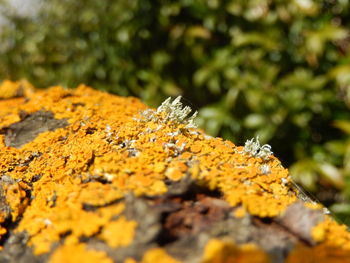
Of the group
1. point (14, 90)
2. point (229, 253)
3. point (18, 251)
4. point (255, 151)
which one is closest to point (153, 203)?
point (229, 253)

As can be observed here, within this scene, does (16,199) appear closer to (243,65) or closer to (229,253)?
(229,253)

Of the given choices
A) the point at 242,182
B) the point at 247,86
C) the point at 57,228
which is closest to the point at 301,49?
the point at 247,86

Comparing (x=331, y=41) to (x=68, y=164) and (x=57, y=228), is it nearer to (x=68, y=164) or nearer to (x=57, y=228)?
(x=68, y=164)

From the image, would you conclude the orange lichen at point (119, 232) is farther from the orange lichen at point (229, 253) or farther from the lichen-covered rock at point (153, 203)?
the orange lichen at point (229, 253)

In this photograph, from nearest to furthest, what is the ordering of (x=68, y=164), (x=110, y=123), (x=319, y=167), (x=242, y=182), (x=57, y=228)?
(x=57, y=228) → (x=242, y=182) → (x=68, y=164) → (x=110, y=123) → (x=319, y=167)

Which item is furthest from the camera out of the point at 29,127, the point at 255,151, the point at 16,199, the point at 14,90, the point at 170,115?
the point at 14,90

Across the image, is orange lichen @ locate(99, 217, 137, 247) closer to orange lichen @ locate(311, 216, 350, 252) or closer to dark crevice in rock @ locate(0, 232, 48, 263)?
dark crevice in rock @ locate(0, 232, 48, 263)
